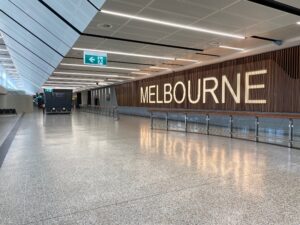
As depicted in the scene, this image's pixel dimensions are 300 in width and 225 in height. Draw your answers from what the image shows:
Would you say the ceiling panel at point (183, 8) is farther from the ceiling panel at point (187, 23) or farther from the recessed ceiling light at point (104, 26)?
the recessed ceiling light at point (104, 26)

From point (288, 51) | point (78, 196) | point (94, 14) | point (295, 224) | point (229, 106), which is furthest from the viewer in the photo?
point (229, 106)

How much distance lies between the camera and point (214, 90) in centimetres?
1146

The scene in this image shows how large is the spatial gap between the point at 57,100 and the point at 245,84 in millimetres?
17326

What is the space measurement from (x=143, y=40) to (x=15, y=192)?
6033mm

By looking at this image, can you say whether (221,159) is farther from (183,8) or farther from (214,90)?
(214,90)

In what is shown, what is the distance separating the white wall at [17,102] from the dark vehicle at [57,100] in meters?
5.03

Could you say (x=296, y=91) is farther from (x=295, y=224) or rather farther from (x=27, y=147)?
→ (x=27, y=147)

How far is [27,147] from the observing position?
19.9ft

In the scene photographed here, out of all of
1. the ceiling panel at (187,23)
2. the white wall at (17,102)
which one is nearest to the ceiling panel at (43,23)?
the ceiling panel at (187,23)

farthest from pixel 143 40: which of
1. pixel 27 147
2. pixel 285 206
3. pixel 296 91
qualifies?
pixel 285 206

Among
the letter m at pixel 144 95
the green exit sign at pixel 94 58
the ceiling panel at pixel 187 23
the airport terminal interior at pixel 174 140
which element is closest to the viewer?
the airport terminal interior at pixel 174 140

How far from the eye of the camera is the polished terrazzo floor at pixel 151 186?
7.85ft

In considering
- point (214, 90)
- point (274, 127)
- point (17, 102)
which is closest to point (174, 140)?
point (274, 127)

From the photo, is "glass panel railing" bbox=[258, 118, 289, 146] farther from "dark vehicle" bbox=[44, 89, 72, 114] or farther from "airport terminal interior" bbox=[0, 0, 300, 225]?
"dark vehicle" bbox=[44, 89, 72, 114]
